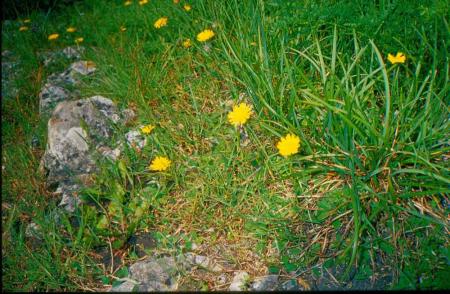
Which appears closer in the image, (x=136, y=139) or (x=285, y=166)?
(x=285, y=166)

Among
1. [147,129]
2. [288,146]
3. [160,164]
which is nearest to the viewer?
[288,146]

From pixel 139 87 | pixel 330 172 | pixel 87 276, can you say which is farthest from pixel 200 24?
pixel 87 276

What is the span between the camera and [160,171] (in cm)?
176

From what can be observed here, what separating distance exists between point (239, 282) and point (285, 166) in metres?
0.53

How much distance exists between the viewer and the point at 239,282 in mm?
1371

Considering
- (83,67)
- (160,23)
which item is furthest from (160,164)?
(83,67)

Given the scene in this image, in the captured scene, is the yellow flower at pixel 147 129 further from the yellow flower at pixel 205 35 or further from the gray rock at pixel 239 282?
the gray rock at pixel 239 282

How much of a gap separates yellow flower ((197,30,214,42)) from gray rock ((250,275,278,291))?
1343 mm

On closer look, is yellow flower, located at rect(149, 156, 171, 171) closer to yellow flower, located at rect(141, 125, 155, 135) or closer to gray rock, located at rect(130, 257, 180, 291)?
yellow flower, located at rect(141, 125, 155, 135)

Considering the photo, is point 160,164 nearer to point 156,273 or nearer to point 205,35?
point 156,273

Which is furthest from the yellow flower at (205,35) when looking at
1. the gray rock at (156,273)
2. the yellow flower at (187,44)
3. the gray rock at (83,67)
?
the gray rock at (156,273)

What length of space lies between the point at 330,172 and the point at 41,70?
253 centimetres

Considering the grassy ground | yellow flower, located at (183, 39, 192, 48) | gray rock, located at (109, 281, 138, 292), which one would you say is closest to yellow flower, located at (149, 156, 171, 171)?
the grassy ground

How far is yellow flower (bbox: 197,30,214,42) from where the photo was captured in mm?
2044
